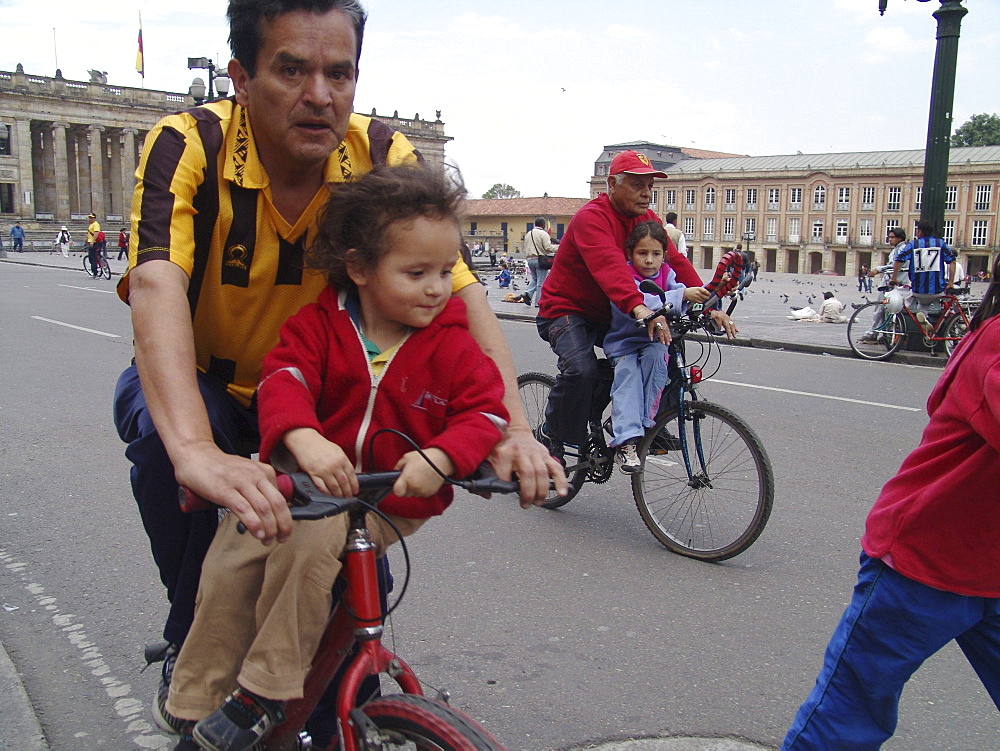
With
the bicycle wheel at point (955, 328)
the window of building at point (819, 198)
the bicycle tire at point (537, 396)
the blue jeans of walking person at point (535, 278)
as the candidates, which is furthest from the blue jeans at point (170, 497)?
the window of building at point (819, 198)

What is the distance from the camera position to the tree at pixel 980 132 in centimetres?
9212

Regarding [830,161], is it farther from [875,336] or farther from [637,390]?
[637,390]

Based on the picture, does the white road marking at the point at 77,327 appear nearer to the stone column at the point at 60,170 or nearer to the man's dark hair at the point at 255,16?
the man's dark hair at the point at 255,16

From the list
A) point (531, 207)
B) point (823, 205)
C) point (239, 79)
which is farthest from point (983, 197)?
point (239, 79)

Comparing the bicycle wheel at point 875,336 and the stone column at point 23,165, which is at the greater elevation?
the stone column at point 23,165

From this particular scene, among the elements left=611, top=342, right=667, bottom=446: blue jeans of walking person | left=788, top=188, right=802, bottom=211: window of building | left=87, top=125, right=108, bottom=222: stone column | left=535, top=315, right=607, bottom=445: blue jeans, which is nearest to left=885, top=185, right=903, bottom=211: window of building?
left=788, top=188, right=802, bottom=211: window of building

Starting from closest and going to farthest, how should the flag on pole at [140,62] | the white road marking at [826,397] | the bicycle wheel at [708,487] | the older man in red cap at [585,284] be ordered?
1. the bicycle wheel at [708,487]
2. the older man in red cap at [585,284]
3. the white road marking at [826,397]
4. the flag on pole at [140,62]

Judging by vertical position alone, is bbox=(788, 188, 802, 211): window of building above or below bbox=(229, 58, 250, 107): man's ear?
above

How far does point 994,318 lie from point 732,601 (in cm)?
225

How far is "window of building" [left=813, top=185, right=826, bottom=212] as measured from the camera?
87875 mm

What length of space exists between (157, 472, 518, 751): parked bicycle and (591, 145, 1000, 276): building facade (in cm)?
8265

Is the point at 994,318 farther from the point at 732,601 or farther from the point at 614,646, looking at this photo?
the point at 732,601

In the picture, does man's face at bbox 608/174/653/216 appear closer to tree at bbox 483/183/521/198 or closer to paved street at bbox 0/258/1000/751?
paved street at bbox 0/258/1000/751

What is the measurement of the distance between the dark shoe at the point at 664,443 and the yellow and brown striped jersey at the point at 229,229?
8.87 ft
